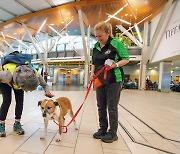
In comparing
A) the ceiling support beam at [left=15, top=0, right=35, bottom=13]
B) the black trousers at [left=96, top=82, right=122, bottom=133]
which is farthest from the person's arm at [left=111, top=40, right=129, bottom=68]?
the ceiling support beam at [left=15, top=0, right=35, bottom=13]

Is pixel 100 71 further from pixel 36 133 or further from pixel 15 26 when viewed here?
pixel 15 26

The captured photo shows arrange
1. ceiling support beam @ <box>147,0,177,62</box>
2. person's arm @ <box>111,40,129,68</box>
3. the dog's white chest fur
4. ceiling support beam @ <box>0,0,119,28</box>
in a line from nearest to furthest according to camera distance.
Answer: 1. the dog's white chest fur
2. person's arm @ <box>111,40,129,68</box>
3. ceiling support beam @ <box>147,0,177,62</box>
4. ceiling support beam @ <box>0,0,119,28</box>

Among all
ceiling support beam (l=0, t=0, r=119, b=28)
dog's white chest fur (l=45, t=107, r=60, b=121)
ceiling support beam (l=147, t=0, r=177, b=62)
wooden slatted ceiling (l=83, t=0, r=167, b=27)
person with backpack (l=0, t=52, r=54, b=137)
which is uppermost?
wooden slatted ceiling (l=83, t=0, r=167, b=27)

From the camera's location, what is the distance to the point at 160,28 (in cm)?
1348

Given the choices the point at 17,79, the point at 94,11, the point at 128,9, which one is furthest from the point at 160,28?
the point at 17,79

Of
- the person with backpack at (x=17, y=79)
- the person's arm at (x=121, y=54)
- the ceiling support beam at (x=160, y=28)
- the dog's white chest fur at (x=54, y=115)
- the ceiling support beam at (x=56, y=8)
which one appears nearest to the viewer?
the person with backpack at (x=17, y=79)

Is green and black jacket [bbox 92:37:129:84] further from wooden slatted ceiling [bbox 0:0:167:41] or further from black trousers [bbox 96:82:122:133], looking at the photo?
wooden slatted ceiling [bbox 0:0:167:41]

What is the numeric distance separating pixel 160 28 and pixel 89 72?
775cm

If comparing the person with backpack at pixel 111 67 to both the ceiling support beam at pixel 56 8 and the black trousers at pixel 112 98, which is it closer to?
the black trousers at pixel 112 98

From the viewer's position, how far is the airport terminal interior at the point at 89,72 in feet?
7.55

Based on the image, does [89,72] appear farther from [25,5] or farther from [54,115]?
[54,115]

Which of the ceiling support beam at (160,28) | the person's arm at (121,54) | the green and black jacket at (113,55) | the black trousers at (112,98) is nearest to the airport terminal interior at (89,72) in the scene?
the ceiling support beam at (160,28)

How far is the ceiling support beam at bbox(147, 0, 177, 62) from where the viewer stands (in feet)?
39.7

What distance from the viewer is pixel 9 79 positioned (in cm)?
217
